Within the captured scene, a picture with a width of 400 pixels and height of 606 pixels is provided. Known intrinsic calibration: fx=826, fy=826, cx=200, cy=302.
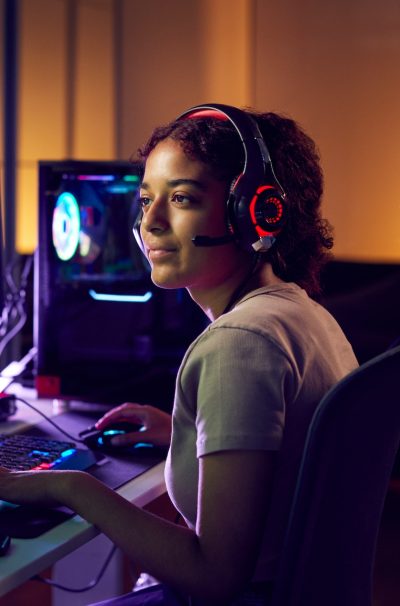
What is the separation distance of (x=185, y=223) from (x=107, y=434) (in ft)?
1.72

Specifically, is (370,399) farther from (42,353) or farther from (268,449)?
(42,353)

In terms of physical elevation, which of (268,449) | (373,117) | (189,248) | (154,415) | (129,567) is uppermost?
(373,117)

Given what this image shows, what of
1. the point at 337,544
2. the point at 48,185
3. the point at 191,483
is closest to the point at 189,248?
the point at 191,483

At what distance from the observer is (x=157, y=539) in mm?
1004

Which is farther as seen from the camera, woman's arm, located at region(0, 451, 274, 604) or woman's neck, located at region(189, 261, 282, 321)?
woman's neck, located at region(189, 261, 282, 321)

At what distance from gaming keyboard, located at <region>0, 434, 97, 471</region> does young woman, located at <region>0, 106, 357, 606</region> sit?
0.15 meters

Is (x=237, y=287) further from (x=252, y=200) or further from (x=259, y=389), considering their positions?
(x=259, y=389)

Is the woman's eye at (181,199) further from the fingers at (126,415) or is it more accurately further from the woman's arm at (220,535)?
the fingers at (126,415)

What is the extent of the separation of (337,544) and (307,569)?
2.3 inches

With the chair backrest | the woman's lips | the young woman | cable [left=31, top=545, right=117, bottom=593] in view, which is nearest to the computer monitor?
cable [left=31, top=545, right=117, bottom=593]

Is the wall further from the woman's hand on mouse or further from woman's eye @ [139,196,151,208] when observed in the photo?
woman's eye @ [139,196,151,208]

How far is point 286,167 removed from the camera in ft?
3.99

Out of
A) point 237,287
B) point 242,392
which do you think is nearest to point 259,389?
point 242,392

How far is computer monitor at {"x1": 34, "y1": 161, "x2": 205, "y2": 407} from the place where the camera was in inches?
72.8
